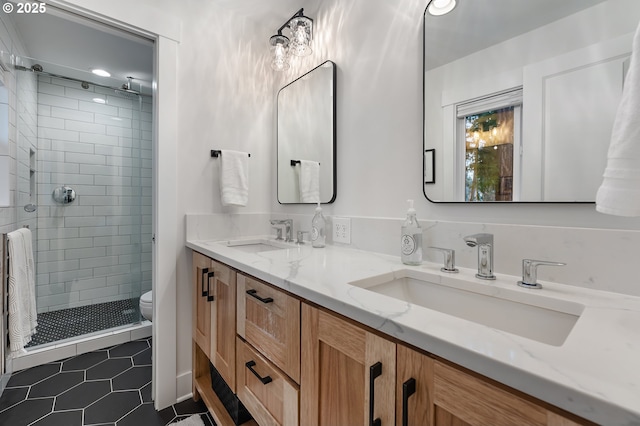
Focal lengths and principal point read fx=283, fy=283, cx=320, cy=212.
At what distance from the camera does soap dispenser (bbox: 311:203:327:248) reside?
1.46m

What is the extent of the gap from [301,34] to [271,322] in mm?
1514

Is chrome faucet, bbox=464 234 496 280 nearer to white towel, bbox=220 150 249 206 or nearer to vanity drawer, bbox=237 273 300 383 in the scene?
vanity drawer, bbox=237 273 300 383

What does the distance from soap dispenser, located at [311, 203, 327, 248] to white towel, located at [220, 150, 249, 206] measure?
49cm

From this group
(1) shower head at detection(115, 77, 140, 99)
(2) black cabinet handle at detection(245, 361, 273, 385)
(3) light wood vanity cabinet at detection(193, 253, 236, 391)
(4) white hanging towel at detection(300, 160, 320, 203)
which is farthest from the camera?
(1) shower head at detection(115, 77, 140, 99)

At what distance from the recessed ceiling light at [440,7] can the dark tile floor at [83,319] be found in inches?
111

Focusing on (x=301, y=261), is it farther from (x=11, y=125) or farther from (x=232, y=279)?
(x=11, y=125)

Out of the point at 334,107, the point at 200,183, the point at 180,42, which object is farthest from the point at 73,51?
the point at 334,107

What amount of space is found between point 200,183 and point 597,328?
1.69 m

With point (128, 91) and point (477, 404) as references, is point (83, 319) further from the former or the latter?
point (477, 404)

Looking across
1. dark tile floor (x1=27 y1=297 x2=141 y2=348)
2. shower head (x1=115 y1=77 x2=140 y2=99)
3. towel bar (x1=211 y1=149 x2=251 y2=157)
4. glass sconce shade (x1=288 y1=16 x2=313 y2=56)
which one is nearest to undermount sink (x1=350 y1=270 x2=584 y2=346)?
towel bar (x1=211 y1=149 x2=251 y2=157)

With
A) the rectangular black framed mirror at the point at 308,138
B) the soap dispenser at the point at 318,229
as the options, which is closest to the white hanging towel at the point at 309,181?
the rectangular black framed mirror at the point at 308,138

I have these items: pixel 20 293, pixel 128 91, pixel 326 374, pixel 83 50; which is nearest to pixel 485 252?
pixel 326 374

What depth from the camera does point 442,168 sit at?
1049mm

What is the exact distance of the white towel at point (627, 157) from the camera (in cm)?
52
